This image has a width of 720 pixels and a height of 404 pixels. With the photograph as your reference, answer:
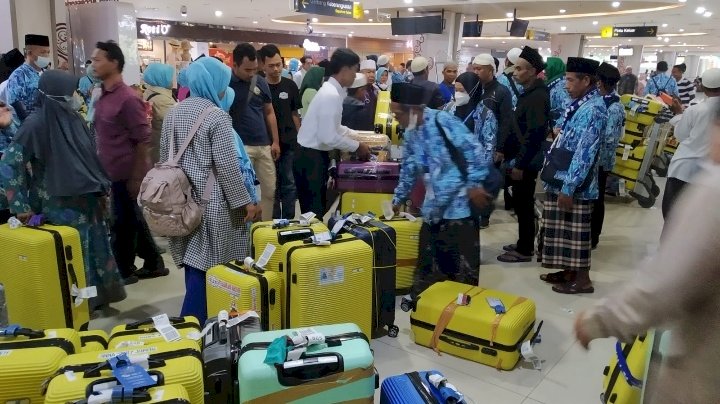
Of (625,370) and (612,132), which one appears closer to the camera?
(625,370)

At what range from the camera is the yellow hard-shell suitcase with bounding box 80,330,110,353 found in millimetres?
2100

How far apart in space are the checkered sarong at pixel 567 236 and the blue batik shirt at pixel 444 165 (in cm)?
113

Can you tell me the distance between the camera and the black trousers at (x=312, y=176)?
14.3 feet

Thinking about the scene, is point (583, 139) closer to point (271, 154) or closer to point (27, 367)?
point (271, 154)

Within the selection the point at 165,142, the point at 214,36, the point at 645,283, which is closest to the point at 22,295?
the point at 165,142

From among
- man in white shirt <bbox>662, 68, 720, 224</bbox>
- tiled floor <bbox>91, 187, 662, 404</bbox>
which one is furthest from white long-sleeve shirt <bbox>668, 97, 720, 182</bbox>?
tiled floor <bbox>91, 187, 662, 404</bbox>

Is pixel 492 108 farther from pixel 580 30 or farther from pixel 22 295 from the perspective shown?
pixel 580 30

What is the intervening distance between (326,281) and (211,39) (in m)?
21.3

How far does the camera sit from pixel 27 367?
184 centimetres

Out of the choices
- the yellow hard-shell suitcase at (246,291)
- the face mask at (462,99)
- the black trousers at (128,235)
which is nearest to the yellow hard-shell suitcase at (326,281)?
the yellow hard-shell suitcase at (246,291)

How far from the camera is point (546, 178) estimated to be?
3787mm

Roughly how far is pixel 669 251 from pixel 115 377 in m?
1.47

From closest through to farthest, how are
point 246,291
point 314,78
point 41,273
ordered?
point 246,291 → point 41,273 → point 314,78

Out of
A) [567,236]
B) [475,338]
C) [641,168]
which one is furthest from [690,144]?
[641,168]
